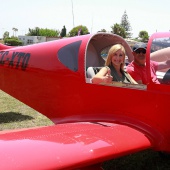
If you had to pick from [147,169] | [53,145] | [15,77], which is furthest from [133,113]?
[15,77]

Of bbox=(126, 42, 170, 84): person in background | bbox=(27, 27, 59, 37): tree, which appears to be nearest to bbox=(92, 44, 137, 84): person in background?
bbox=(126, 42, 170, 84): person in background

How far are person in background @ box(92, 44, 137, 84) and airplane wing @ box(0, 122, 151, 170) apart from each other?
62cm

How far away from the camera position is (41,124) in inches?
233

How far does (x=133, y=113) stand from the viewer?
3.51 metres

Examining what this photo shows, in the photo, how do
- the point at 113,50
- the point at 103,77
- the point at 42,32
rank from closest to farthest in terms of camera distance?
1. the point at 103,77
2. the point at 113,50
3. the point at 42,32

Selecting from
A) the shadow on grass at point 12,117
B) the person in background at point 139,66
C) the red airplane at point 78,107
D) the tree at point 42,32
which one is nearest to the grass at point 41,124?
the shadow on grass at point 12,117

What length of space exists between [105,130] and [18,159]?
1233 mm

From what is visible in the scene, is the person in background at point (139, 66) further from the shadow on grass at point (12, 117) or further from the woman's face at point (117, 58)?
the shadow on grass at point (12, 117)

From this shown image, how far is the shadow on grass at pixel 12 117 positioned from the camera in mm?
5910

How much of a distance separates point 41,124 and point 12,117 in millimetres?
706

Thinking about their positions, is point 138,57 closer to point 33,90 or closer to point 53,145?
point 33,90

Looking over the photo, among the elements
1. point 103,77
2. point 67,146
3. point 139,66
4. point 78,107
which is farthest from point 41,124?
point 67,146

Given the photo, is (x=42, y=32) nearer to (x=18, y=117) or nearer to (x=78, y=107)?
(x=18, y=117)

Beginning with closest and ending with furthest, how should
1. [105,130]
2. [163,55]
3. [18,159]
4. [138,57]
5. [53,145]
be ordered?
1. [18,159]
2. [53,145]
3. [105,130]
4. [163,55]
5. [138,57]
